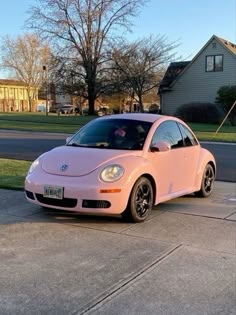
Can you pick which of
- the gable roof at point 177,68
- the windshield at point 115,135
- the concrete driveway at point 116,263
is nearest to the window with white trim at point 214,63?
the gable roof at point 177,68

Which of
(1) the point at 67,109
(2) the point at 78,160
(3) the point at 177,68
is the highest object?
(3) the point at 177,68

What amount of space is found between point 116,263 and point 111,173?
1623mm

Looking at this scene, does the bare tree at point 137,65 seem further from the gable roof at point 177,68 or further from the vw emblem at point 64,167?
the vw emblem at point 64,167

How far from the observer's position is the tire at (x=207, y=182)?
7875 millimetres

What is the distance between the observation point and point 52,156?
6.36m

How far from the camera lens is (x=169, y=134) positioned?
23.8 feet

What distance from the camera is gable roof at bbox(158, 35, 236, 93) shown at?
126 feet

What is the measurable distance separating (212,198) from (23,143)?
11.3 meters

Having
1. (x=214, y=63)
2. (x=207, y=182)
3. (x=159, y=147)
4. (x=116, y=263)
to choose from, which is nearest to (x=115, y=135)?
(x=159, y=147)

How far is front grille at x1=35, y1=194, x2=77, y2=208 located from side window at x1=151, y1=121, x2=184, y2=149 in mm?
1617

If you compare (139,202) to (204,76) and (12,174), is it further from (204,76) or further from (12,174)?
(204,76)

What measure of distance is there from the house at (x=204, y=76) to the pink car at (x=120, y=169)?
32.2m

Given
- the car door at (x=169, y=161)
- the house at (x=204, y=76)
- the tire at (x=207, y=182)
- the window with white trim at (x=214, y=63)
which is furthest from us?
the window with white trim at (x=214, y=63)

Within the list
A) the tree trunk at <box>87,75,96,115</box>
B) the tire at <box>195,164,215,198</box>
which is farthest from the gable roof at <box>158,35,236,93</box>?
the tire at <box>195,164,215,198</box>
